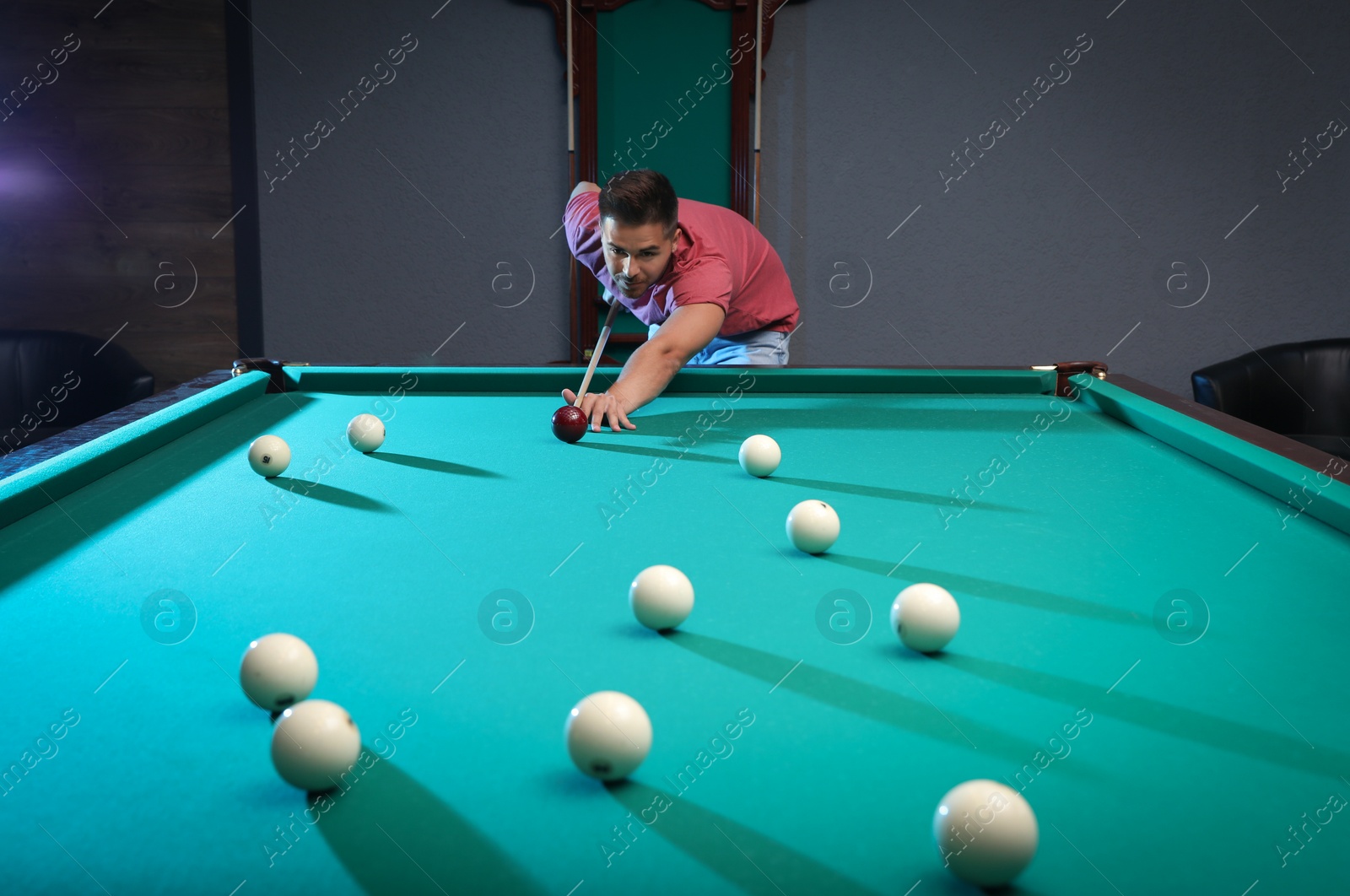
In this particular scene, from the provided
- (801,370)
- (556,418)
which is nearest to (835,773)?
(556,418)

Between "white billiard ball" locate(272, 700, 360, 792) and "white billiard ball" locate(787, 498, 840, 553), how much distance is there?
736mm

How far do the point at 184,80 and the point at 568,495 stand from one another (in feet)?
12.8

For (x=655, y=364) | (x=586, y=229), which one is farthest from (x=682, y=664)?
(x=586, y=229)

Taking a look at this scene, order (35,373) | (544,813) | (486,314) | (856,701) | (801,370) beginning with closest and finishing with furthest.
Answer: (544,813) < (856,701) < (801,370) < (35,373) < (486,314)

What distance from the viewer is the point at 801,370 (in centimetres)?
268

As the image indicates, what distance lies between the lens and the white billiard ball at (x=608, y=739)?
2.56ft

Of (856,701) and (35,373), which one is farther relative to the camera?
(35,373)

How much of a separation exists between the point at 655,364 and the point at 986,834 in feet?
6.23

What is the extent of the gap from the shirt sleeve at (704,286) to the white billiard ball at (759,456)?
0.91 m

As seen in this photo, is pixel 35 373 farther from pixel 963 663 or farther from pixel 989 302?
pixel 989 302

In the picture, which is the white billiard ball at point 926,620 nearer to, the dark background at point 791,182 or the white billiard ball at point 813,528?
the white billiard ball at point 813,528

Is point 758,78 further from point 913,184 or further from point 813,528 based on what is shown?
point 813,528

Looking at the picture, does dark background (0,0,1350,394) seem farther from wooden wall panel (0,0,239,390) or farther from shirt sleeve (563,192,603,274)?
shirt sleeve (563,192,603,274)

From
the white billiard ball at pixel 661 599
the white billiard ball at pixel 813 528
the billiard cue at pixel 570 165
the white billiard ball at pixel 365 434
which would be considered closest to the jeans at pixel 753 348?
the billiard cue at pixel 570 165
